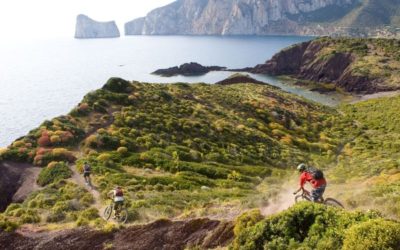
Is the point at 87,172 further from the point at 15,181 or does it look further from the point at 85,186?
the point at 15,181

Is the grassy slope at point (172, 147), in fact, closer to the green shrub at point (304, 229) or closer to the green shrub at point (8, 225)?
the green shrub at point (8, 225)

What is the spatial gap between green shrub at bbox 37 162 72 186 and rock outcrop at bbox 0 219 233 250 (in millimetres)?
12346

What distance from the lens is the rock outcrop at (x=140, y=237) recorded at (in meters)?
21.1

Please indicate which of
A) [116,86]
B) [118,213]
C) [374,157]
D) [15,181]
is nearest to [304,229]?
[118,213]

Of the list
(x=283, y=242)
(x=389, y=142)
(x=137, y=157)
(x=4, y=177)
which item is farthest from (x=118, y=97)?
(x=283, y=242)

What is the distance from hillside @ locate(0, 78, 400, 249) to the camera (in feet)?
56.5

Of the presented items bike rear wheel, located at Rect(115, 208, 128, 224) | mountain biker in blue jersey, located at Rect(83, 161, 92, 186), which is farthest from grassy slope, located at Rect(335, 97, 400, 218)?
mountain biker in blue jersey, located at Rect(83, 161, 92, 186)

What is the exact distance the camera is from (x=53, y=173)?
125 feet

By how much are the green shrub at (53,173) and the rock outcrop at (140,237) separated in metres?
12.3

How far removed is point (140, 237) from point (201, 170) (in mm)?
20292

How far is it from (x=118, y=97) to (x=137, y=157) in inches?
929

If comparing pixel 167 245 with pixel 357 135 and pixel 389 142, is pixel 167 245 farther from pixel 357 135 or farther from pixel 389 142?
pixel 357 135

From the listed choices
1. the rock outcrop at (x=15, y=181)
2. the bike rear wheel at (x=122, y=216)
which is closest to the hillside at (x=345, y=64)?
the rock outcrop at (x=15, y=181)

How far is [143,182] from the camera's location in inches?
1427
